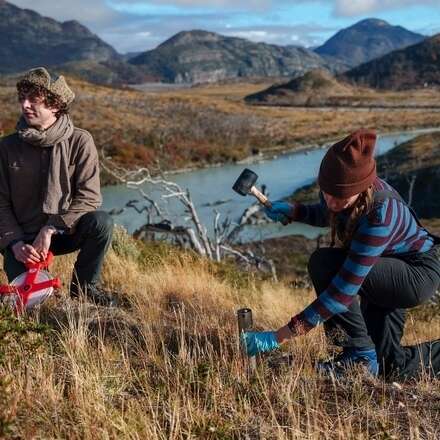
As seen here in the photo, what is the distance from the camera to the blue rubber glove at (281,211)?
397cm

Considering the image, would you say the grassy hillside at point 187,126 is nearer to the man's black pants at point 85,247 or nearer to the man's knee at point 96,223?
the man's black pants at point 85,247

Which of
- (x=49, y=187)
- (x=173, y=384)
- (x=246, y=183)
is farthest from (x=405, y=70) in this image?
(x=173, y=384)

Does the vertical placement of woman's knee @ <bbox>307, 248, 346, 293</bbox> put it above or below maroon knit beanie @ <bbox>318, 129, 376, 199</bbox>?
below

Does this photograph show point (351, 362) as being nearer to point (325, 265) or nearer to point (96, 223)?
point (325, 265)

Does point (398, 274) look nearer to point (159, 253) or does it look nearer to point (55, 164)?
point (55, 164)

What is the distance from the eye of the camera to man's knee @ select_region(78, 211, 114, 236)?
14.1 ft

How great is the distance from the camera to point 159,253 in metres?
7.22

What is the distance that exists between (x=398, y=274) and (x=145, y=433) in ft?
5.15

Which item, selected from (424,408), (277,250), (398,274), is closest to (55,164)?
(398,274)

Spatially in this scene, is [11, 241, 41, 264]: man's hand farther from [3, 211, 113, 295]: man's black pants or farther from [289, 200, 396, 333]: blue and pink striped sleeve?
[289, 200, 396, 333]: blue and pink striped sleeve

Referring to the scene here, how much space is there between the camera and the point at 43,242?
4.09 m

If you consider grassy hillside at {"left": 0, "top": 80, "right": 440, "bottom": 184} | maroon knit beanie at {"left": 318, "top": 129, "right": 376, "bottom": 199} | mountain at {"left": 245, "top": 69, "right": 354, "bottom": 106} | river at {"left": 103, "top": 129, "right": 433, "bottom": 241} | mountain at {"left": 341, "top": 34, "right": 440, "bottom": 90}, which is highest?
mountain at {"left": 341, "top": 34, "right": 440, "bottom": 90}

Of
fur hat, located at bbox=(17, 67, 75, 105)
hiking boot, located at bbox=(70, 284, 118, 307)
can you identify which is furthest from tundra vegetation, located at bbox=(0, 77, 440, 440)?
fur hat, located at bbox=(17, 67, 75, 105)

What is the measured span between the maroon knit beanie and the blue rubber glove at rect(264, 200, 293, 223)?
0.87m
